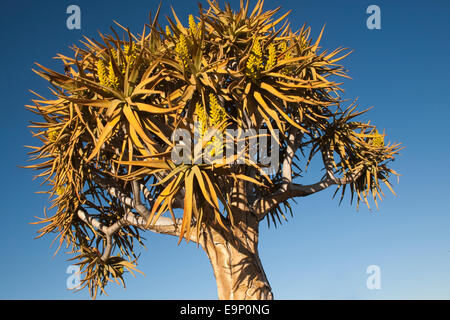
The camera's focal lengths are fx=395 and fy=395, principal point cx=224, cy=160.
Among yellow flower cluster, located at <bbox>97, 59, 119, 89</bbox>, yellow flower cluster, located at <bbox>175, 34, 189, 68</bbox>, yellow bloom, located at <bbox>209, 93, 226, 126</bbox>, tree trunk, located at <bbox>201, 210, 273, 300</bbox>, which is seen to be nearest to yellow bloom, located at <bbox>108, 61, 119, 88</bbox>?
yellow flower cluster, located at <bbox>97, 59, 119, 89</bbox>

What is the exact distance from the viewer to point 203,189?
4957 millimetres

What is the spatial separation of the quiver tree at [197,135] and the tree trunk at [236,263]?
2 centimetres

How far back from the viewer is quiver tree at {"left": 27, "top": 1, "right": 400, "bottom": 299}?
5227mm

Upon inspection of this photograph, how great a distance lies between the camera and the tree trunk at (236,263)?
21.5ft

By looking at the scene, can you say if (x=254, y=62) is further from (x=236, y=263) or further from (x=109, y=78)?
(x=236, y=263)

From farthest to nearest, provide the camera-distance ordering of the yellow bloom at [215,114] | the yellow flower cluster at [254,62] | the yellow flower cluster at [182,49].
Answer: the yellow flower cluster at [254,62] < the yellow flower cluster at [182,49] < the yellow bloom at [215,114]

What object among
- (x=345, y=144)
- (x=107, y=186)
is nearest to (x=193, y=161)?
(x=107, y=186)

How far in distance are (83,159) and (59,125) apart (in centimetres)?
76

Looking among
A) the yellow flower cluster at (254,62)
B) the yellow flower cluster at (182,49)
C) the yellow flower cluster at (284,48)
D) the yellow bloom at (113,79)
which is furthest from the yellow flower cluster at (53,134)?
the yellow flower cluster at (284,48)

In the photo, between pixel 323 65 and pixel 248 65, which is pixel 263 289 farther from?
pixel 323 65

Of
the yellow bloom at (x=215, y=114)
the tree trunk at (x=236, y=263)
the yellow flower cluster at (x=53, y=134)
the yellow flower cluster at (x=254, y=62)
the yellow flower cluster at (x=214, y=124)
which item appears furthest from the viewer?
the yellow flower cluster at (x=53, y=134)

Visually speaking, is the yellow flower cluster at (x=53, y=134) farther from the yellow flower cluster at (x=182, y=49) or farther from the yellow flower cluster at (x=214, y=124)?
the yellow flower cluster at (x=214, y=124)

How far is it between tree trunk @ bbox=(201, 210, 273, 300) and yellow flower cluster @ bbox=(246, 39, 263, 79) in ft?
7.95

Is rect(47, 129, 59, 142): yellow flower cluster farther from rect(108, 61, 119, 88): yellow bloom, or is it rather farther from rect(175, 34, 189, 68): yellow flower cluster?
rect(175, 34, 189, 68): yellow flower cluster
